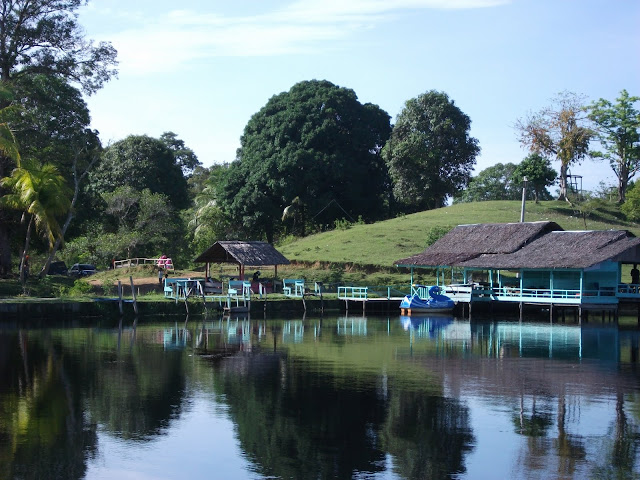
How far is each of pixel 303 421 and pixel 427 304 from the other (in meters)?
27.5

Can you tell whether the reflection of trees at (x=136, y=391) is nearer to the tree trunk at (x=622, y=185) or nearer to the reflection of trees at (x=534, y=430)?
the reflection of trees at (x=534, y=430)

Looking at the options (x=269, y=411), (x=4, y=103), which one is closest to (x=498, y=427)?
(x=269, y=411)

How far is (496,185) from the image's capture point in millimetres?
92000

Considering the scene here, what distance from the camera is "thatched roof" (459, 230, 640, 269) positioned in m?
40.8

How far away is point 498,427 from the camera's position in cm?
1839

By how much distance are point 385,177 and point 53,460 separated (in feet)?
200

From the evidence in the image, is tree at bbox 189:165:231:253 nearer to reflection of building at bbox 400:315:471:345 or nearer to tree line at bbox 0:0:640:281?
tree line at bbox 0:0:640:281

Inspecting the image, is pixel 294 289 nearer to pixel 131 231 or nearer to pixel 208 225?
pixel 131 231

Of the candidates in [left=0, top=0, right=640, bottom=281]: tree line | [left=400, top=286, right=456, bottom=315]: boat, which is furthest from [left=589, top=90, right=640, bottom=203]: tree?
[left=400, top=286, right=456, bottom=315]: boat

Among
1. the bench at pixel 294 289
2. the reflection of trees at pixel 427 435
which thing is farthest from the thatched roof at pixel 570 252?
the reflection of trees at pixel 427 435

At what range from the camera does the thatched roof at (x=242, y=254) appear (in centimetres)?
4750

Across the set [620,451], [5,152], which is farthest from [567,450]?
[5,152]

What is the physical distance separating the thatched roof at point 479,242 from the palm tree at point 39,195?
1971 centimetres

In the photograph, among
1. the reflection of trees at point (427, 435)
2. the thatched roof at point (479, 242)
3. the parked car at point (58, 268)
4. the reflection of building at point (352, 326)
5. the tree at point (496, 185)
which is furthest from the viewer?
the tree at point (496, 185)
